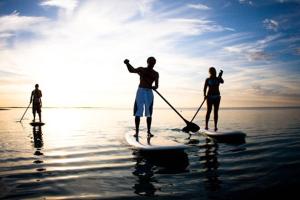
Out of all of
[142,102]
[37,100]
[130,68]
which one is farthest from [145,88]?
[37,100]

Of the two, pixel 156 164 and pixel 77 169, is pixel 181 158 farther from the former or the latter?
pixel 77 169

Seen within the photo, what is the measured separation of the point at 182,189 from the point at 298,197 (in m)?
1.74

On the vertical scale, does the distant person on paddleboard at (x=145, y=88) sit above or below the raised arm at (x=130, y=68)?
below

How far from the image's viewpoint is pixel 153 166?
252 inches

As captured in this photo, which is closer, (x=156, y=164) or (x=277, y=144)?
(x=156, y=164)

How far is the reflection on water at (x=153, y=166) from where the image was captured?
4750mm

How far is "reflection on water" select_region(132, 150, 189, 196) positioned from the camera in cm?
475

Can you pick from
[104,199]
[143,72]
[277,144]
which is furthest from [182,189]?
[277,144]

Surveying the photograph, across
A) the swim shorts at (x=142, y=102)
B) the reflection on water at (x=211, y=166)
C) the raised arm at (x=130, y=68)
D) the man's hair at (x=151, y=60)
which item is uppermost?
the man's hair at (x=151, y=60)

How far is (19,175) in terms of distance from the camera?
5.65 m

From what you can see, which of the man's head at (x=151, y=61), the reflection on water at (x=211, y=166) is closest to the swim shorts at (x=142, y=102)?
the man's head at (x=151, y=61)

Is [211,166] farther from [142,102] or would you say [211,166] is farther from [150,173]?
[142,102]

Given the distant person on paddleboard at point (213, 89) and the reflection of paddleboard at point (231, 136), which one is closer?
the reflection of paddleboard at point (231, 136)

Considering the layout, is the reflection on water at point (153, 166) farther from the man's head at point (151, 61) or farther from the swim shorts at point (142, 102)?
the man's head at point (151, 61)
